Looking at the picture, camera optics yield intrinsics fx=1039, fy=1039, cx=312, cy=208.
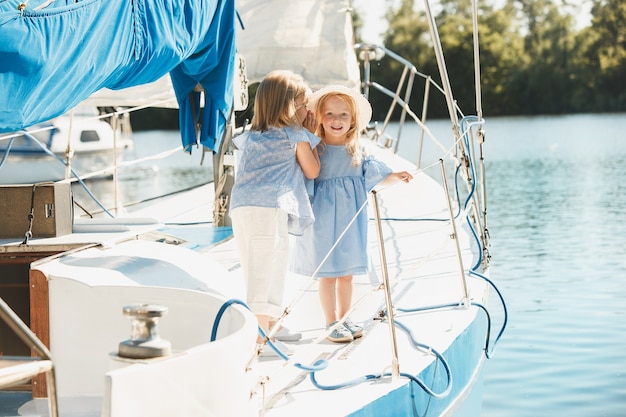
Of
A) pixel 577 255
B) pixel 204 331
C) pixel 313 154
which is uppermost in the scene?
pixel 313 154

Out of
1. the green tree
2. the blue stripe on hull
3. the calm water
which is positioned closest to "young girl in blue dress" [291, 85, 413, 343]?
the blue stripe on hull

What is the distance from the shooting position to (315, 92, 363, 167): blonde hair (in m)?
4.60

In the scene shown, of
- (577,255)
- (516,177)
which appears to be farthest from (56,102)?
(516,177)

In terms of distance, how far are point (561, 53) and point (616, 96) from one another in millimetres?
6704

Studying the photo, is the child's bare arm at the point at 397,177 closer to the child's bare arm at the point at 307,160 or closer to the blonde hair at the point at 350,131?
the blonde hair at the point at 350,131

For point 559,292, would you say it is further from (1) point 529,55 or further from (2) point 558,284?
(1) point 529,55

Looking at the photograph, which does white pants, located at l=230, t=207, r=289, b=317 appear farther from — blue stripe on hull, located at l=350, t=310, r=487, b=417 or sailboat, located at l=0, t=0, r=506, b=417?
blue stripe on hull, located at l=350, t=310, r=487, b=417

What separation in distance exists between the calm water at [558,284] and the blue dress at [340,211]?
2746 mm

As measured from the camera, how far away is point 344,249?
15.1 ft

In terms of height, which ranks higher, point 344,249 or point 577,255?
point 344,249

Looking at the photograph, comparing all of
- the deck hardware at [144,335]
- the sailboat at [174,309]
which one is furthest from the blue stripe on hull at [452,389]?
the deck hardware at [144,335]

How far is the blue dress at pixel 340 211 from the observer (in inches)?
181

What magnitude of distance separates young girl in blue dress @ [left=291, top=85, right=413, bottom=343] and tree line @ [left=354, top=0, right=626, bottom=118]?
54185 mm

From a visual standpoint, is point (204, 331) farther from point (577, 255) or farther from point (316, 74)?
point (577, 255)
